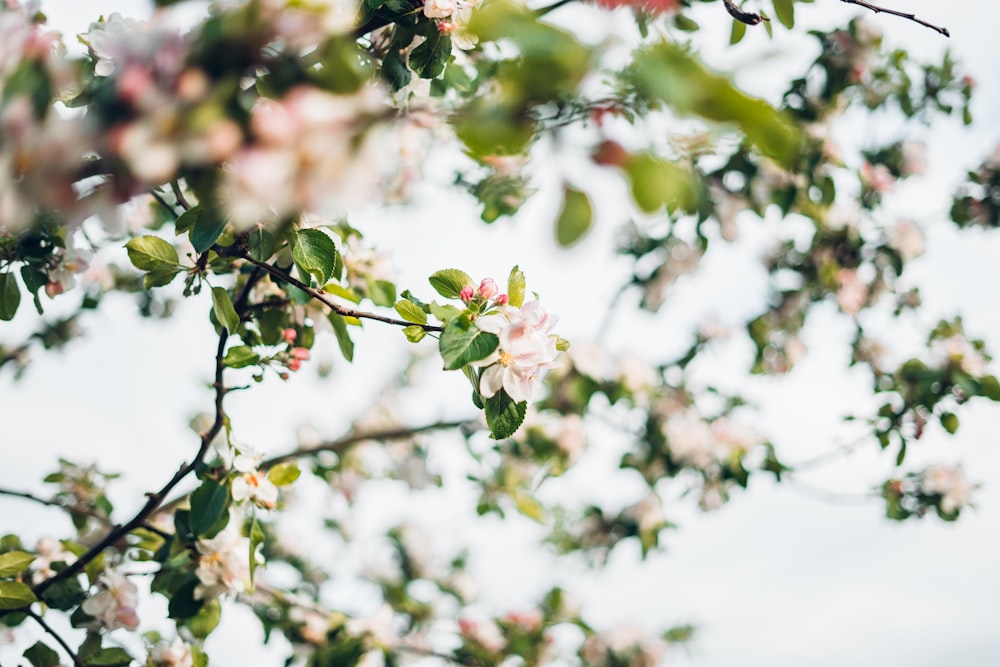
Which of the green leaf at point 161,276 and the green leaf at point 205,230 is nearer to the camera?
the green leaf at point 205,230

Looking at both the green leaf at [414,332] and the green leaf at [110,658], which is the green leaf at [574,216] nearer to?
the green leaf at [414,332]

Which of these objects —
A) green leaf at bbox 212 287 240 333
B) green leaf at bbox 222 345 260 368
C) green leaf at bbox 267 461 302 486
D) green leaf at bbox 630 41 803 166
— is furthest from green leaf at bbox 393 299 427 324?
green leaf at bbox 630 41 803 166

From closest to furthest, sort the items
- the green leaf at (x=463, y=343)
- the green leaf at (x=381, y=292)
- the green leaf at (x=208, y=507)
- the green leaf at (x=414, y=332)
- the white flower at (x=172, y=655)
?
the green leaf at (x=463, y=343) → the green leaf at (x=414, y=332) → the green leaf at (x=208, y=507) → the white flower at (x=172, y=655) → the green leaf at (x=381, y=292)

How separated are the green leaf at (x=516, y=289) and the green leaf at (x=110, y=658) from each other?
3.77ft

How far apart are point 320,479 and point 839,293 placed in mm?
2304

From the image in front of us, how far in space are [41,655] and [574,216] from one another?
1602 millimetres

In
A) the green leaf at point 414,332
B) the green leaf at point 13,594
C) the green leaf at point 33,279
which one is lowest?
the green leaf at point 13,594

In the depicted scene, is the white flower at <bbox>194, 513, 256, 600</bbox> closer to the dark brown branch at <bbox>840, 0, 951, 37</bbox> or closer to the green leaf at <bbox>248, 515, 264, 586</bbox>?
the green leaf at <bbox>248, 515, 264, 586</bbox>

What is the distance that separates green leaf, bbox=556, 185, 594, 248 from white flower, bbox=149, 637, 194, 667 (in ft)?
5.05

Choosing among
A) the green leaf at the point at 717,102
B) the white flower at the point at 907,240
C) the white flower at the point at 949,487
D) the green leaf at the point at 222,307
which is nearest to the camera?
the green leaf at the point at 717,102

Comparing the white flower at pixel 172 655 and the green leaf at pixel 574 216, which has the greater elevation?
the green leaf at pixel 574 216

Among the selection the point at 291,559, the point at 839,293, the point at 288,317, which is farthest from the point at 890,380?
the point at 291,559

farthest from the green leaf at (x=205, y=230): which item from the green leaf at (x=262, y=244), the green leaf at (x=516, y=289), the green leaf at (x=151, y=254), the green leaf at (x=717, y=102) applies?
the green leaf at (x=717, y=102)

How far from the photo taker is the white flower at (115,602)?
162 cm
